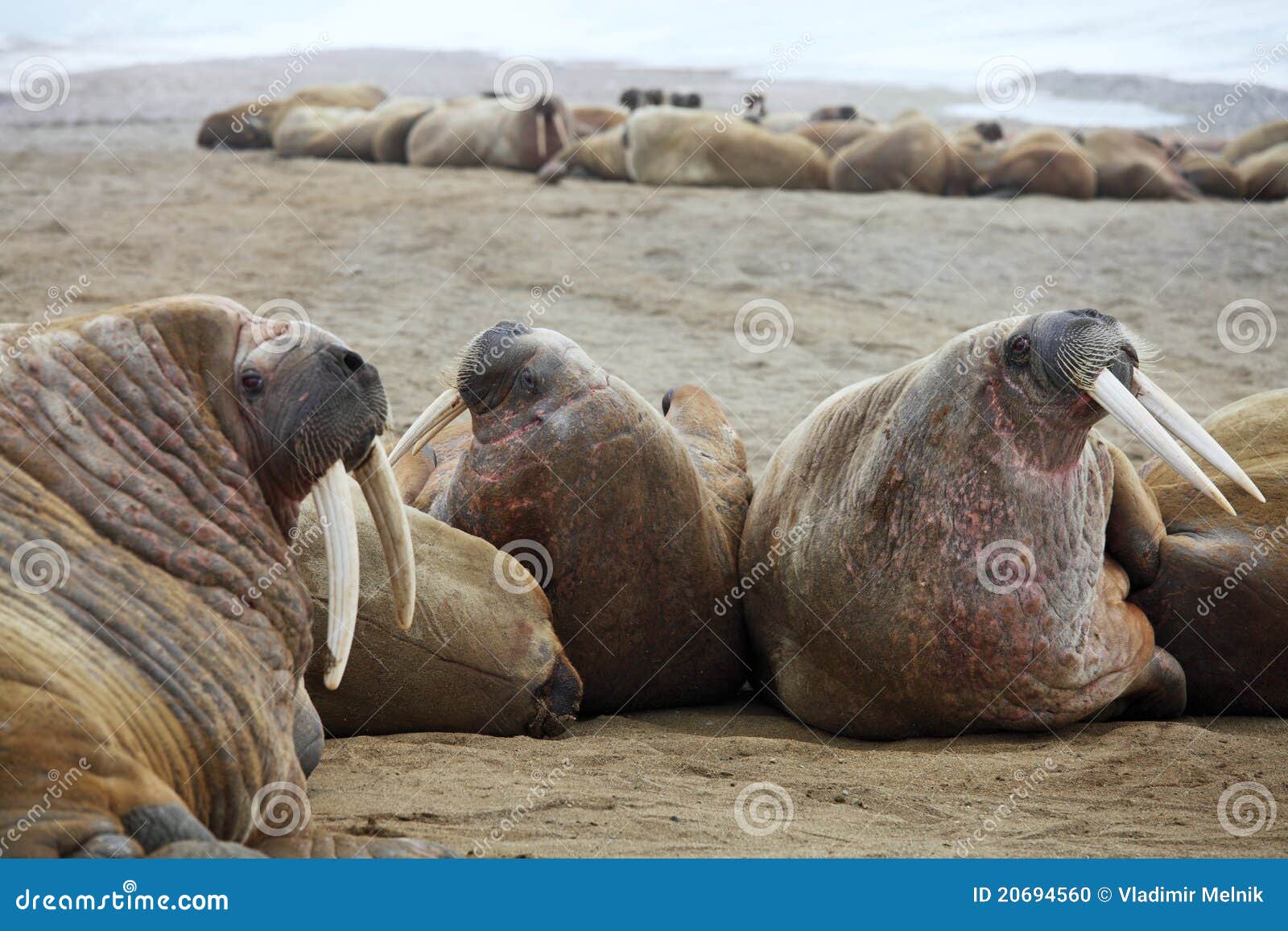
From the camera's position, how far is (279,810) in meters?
3.19

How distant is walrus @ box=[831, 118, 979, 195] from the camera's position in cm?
1628

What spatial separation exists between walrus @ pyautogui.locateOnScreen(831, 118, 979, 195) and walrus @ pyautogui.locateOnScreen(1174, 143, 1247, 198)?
257 cm

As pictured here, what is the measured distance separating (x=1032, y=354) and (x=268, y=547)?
2.43m

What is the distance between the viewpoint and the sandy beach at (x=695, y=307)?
385cm

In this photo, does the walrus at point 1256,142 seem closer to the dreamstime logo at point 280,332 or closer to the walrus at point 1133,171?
the walrus at point 1133,171

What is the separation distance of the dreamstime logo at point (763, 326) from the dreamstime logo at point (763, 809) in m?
6.04

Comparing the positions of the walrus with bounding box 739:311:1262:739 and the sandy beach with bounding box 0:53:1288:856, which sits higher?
the walrus with bounding box 739:311:1262:739

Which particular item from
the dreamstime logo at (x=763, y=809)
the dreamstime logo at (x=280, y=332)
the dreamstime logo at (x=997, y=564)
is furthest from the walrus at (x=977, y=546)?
the dreamstime logo at (x=280, y=332)

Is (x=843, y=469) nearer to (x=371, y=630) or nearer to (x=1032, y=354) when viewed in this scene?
(x=1032, y=354)
